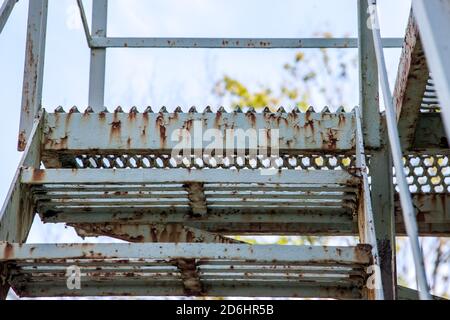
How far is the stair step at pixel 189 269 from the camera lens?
4273 mm

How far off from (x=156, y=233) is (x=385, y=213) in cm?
127

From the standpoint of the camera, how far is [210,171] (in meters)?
4.72

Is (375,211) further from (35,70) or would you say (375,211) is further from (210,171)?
(35,70)

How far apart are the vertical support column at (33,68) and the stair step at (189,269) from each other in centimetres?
84

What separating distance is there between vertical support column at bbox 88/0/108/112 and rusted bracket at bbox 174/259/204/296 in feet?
5.54

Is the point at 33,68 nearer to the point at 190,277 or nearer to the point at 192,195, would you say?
the point at 192,195

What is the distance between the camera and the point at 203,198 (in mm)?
4992

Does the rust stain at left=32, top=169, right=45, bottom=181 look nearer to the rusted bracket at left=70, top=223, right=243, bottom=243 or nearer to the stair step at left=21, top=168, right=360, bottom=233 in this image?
the stair step at left=21, top=168, right=360, bottom=233

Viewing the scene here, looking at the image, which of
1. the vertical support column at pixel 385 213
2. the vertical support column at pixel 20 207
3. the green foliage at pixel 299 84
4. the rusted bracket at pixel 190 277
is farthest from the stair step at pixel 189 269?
the green foliage at pixel 299 84

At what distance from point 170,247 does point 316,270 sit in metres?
0.69

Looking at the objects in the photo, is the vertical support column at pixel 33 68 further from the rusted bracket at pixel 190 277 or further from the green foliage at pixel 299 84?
the green foliage at pixel 299 84

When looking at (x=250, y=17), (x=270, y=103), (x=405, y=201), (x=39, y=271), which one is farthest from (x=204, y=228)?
(x=270, y=103)

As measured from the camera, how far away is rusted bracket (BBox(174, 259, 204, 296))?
173 inches
